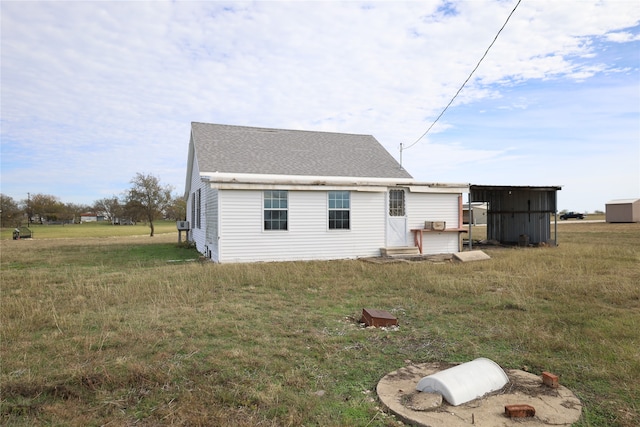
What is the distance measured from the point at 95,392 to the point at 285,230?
10805 millimetres

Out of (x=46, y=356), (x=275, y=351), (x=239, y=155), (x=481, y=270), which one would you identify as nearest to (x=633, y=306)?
(x=481, y=270)

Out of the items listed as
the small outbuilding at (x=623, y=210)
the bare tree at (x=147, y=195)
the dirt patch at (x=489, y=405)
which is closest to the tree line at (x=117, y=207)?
the bare tree at (x=147, y=195)

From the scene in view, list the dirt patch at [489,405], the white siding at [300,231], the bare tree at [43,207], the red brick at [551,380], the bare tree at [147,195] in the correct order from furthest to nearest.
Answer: the bare tree at [43,207]
the bare tree at [147,195]
the white siding at [300,231]
the red brick at [551,380]
the dirt patch at [489,405]

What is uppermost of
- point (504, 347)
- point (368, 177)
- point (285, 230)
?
point (368, 177)

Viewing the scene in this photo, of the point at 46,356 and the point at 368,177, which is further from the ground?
the point at 368,177

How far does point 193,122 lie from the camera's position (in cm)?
2080

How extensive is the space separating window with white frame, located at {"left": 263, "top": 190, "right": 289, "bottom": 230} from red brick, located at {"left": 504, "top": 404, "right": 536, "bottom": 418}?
11.5 m

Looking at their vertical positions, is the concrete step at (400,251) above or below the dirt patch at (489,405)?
above

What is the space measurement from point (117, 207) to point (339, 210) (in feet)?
223

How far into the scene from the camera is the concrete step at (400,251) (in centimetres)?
1596

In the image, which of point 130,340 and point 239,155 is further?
point 239,155

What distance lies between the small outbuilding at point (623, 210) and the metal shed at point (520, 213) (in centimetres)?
2986

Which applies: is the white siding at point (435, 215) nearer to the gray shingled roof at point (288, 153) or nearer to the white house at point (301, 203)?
the white house at point (301, 203)

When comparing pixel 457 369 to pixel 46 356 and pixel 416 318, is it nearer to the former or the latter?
pixel 416 318
